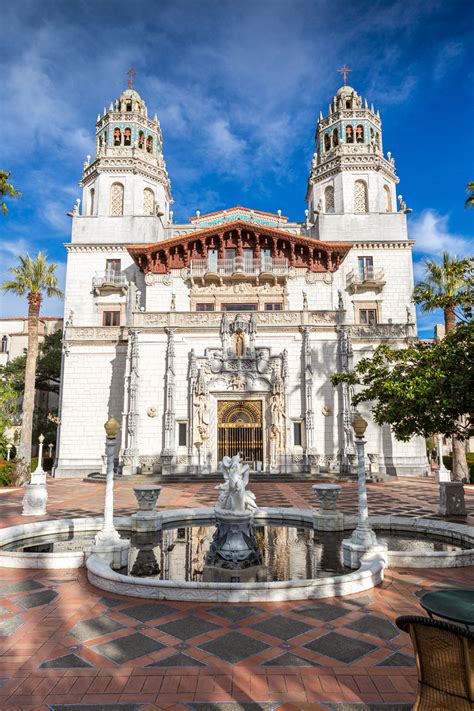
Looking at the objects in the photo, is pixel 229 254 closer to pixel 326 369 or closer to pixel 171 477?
pixel 326 369

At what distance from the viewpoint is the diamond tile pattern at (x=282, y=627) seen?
5.75 metres

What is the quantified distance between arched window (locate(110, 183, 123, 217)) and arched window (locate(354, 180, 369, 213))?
18824mm

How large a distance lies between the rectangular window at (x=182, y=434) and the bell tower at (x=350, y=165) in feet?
64.3

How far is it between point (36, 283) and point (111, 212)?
436 inches

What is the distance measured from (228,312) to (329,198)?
596 inches

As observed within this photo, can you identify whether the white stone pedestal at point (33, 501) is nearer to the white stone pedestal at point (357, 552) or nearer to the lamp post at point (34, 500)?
the lamp post at point (34, 500)

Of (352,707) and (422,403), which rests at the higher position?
(422,403)

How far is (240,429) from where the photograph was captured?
28.0 meters

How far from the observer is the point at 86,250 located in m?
34.5

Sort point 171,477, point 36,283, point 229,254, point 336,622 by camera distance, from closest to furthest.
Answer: point 336,622 → point 171,477 → point 36,283 → point 229,254

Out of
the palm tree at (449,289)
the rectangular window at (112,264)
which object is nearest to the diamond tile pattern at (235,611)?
the palm tree at (449,289)

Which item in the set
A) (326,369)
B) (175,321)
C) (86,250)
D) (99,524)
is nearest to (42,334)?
(86,250)

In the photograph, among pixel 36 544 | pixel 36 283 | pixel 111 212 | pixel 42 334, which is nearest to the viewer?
pixel 36 544

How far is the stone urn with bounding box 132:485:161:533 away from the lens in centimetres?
1161
